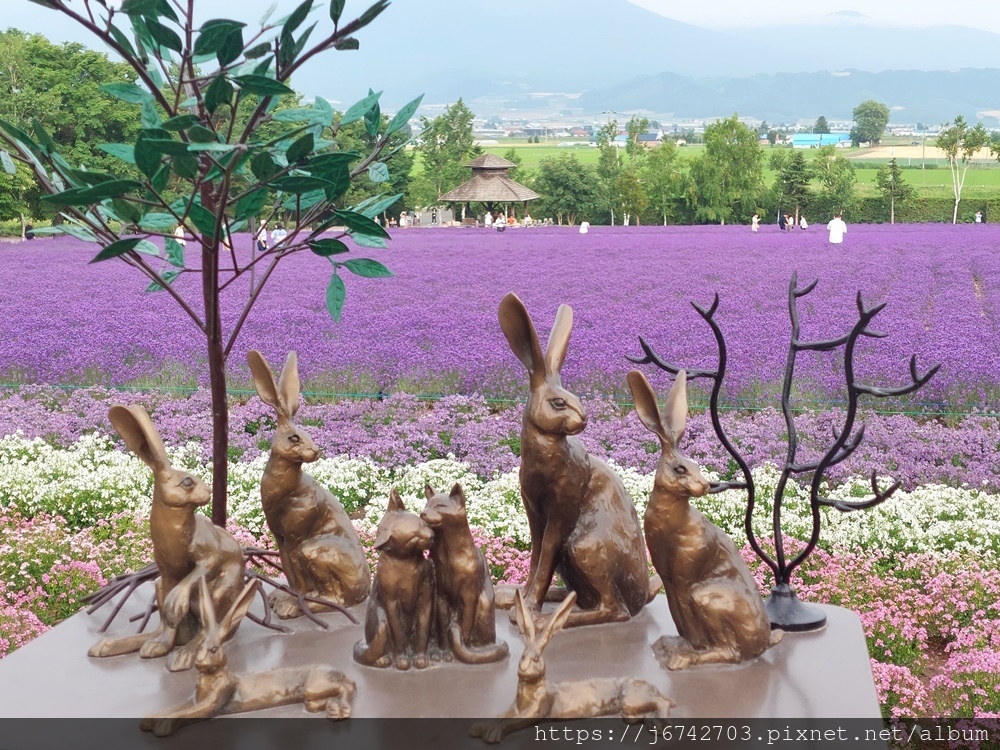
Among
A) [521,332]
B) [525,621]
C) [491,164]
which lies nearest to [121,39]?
[521,332]

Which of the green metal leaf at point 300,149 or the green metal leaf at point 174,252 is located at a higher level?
the green metal leaf at point 300,149

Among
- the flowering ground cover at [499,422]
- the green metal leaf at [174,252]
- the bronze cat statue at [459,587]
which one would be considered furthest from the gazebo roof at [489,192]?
the bronze cat statue at [459,587]

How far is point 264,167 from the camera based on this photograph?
190cm

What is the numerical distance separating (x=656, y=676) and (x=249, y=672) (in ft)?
2.38

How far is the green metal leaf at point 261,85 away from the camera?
1758mm

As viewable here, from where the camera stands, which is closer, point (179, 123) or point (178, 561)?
point (179, 123)

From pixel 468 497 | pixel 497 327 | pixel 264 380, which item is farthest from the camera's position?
pixel 497 327

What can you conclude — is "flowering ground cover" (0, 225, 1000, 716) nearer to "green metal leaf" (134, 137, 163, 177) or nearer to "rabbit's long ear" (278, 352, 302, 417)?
"rabbit's long ear" (278, 352, 302, 417)

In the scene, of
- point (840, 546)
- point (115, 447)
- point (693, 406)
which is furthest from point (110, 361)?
point (840, 546)

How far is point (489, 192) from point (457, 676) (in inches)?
1391

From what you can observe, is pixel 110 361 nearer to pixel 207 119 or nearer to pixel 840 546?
pixel 840 546

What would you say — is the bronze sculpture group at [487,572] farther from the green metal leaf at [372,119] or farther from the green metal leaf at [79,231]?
the green metal leaf at [372,119]

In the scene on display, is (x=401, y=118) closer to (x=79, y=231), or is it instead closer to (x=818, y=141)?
(x=79, y=231)

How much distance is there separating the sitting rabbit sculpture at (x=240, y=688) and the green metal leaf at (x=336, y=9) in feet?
3.44
